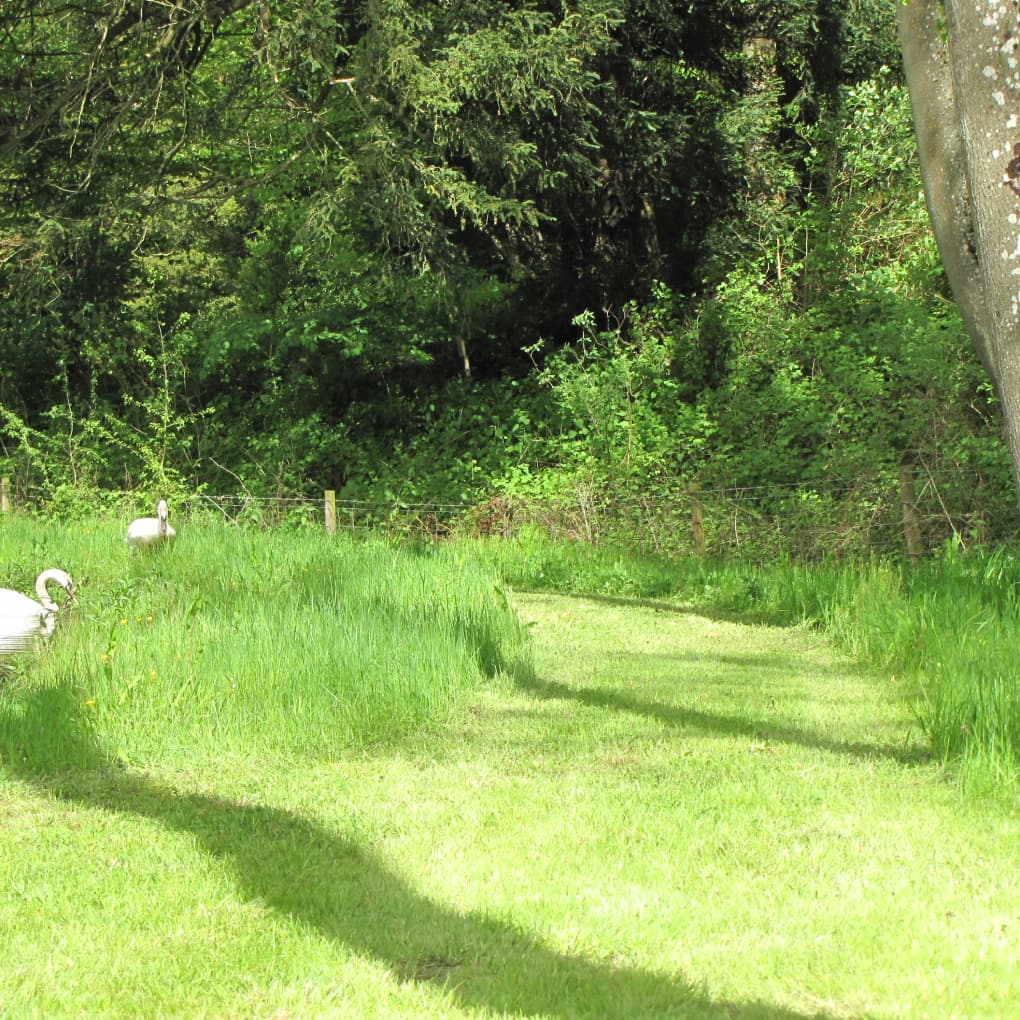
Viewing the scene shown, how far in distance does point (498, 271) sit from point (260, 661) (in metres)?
16.1

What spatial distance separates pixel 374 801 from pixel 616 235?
57.4 ft

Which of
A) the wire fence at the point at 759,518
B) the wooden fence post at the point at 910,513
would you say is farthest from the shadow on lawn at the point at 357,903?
the wooden fence post at the point at 910,513

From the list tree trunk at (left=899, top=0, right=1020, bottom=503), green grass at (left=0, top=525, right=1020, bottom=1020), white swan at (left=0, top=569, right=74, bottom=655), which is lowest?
green grass at (left=0, top=525, right=1020, bottom=1020)

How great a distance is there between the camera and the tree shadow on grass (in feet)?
21.1

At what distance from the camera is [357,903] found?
4.46 m

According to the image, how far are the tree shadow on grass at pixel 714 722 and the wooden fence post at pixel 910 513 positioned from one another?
505 centimetres

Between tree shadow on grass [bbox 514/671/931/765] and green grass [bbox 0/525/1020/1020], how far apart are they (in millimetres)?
28

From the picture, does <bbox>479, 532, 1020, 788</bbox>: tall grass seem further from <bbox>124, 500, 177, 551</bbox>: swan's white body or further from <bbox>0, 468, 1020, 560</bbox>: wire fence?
<bbox>124, 500, 177, 551</bbox>: swan's white body

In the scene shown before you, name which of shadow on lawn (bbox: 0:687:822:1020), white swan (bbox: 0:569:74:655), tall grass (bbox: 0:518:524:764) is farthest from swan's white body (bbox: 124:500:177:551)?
shadow on lawn (bbox: 0:687:822:1020)

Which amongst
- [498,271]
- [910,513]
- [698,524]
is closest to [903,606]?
[910,513]

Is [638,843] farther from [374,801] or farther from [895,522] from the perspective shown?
[895,522]

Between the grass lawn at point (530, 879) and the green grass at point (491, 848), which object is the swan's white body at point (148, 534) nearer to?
the green grass at point (491, 848)

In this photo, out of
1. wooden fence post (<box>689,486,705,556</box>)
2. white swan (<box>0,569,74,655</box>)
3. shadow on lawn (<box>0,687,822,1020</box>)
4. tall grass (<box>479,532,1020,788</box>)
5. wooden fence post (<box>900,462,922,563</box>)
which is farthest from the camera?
wooden fence post (<box>689,486,705,556</box>)

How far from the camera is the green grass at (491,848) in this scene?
12.3 feet
